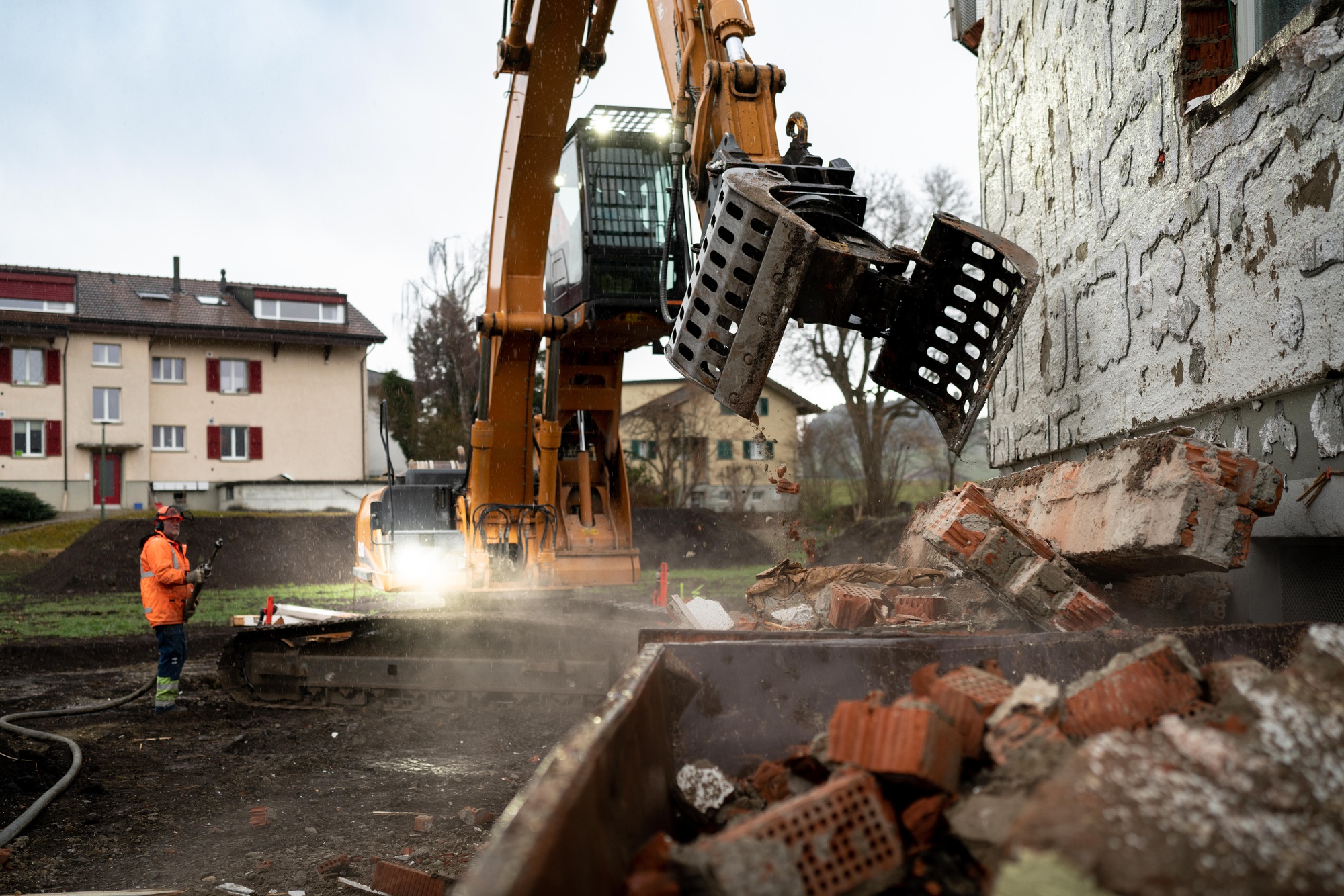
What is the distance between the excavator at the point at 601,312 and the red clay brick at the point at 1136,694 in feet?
6.84

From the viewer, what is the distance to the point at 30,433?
33094 mm

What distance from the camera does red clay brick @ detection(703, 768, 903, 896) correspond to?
1.81 metres

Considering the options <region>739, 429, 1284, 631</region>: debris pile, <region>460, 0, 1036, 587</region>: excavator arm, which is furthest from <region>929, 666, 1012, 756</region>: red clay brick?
<region>460, 0, 1036, 587</region>: excavator arm

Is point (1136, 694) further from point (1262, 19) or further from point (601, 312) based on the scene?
point (601, 312)

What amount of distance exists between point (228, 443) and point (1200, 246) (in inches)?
1440

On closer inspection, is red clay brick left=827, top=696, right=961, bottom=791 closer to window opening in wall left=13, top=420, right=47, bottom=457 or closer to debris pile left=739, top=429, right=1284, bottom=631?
debris pile left=739, top=429, right=1284, bottom=631

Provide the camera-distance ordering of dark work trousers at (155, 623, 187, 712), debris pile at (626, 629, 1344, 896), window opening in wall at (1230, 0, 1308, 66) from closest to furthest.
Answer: debris pile at (626, 629, 1344, 896), window opening in wall at (1230, 0, 1308, 66), dark work trousers at (155, 623, 187, 712)

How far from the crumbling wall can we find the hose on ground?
19.7ft

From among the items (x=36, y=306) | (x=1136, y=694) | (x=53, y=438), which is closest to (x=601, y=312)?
(x=1136, y=694)

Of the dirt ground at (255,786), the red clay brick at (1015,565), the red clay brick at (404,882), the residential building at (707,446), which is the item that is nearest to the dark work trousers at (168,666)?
the dirt ground at (255,786)

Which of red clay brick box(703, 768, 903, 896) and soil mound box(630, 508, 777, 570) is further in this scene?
soil mound box(630, 508, 777, 570)

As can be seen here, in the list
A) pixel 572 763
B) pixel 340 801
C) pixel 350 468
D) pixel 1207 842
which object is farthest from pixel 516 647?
pixel 350 468

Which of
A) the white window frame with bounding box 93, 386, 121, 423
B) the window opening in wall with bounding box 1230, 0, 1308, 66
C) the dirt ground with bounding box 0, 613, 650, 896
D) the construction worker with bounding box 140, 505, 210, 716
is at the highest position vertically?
the white window frame with bounding box 93, 386, 121, 423

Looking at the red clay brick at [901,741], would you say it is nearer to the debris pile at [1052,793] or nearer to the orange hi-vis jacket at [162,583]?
the debris pile at [1052,793]
